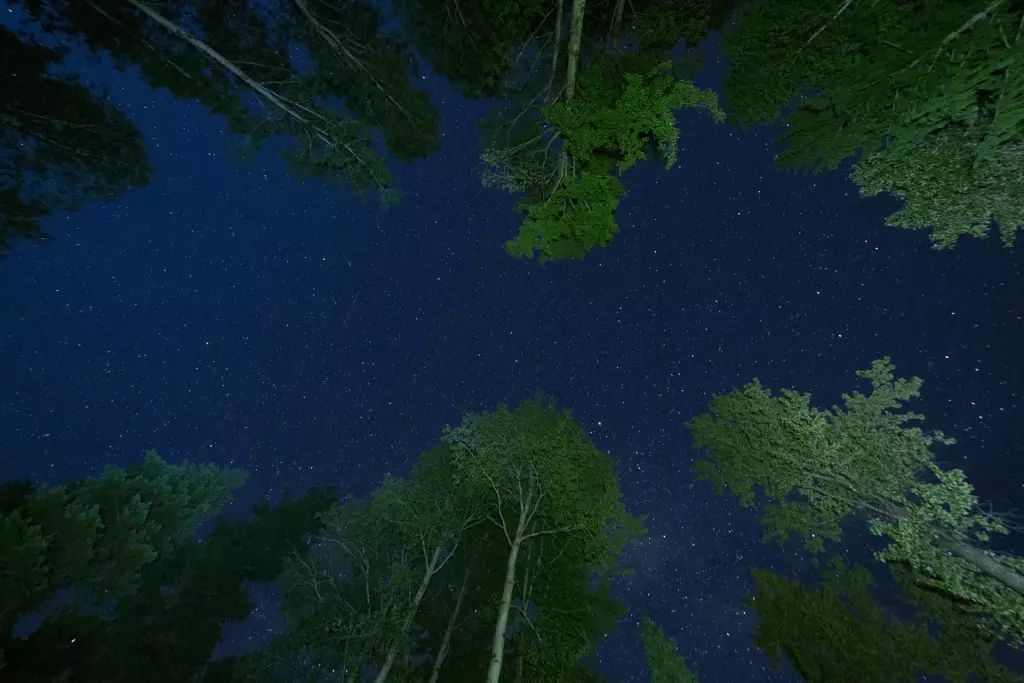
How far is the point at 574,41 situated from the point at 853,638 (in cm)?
1553

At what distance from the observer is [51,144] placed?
31.8 ft

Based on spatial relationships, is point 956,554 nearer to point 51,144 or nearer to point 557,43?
point 557,43

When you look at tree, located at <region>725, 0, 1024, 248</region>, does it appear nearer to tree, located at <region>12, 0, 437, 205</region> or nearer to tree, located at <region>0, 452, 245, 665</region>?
tree, located at <region>12, 0, 437, 205</region>

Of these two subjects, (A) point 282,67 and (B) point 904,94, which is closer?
(B) point 904,94

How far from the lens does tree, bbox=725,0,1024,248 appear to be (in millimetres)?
5824

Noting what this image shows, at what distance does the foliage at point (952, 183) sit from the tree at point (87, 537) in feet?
71.8

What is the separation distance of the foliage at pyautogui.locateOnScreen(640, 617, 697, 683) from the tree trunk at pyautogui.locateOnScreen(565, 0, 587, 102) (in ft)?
56.2

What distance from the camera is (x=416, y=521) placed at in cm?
1288

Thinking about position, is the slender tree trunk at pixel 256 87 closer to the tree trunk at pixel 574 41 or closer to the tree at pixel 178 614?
the tree trunk at pixel 574 41

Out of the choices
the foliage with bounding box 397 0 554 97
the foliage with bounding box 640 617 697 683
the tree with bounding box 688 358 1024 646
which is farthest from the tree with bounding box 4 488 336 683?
the foliage with bounding box 397 0 554 97

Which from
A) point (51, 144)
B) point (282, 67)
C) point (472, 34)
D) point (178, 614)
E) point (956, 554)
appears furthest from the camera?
point (178, 614)

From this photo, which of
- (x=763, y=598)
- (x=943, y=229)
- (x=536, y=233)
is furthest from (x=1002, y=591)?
(x=536, y=233)

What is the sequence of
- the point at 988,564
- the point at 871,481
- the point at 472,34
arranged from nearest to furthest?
the point at 988,564
the point at 472,34
the point at 871,481

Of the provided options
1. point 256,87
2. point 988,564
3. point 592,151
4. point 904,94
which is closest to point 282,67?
point 256,87
